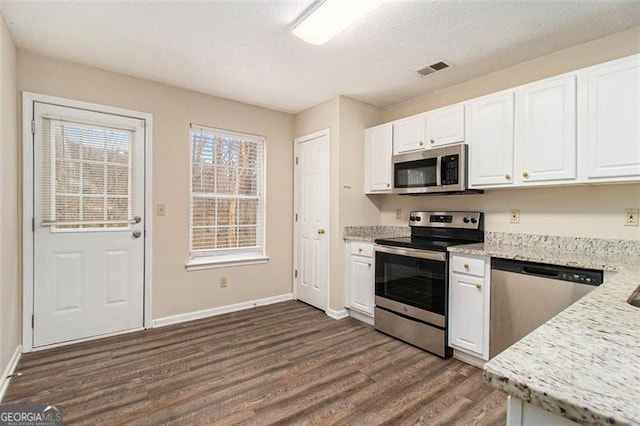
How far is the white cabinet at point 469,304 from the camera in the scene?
7.70ft

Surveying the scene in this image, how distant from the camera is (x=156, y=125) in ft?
10.4

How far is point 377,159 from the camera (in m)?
3.51

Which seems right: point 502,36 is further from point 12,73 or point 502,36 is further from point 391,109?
point 12,73

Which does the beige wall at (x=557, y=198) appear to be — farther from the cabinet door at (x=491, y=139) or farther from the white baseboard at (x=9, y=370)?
the white baseboard at (x=9, y=370)

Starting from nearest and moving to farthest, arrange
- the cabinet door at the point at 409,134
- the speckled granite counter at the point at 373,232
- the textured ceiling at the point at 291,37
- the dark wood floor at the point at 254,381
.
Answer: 1. the dark wood floor at the point at 254,381
2. the textured ceiling at the point at 291,37
3. the cabinet door at the point at 409,134
4. the speckled granite counter at the point at 373,232

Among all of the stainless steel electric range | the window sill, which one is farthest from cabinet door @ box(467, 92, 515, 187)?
the window sill

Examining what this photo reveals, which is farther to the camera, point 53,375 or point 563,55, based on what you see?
point 563,55

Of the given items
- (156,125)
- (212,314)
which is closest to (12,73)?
(156,125)

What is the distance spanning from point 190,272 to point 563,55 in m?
3.92

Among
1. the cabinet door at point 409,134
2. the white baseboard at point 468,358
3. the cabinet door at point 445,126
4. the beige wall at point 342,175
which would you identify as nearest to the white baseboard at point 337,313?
the beige wall at point 342,175

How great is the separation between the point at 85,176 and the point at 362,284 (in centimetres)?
284

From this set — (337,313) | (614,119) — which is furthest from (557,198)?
(337,313)

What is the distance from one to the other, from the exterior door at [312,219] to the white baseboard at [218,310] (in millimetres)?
280

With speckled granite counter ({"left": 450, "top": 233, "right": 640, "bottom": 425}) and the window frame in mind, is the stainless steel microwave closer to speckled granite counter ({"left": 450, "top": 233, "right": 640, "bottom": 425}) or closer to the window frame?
the window frame
